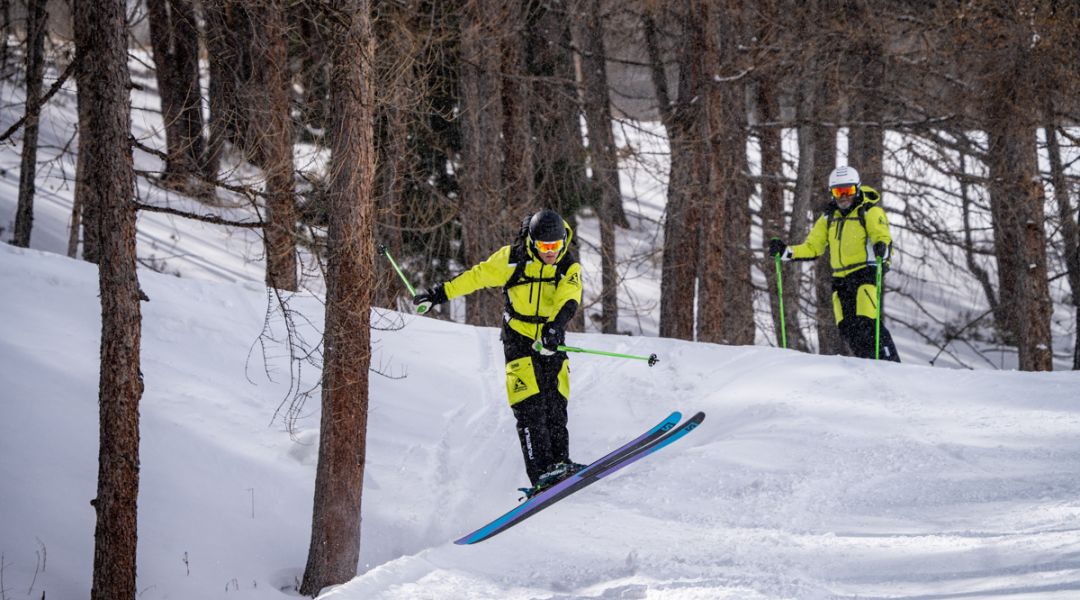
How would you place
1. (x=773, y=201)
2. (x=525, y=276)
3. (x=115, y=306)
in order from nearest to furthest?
(x=115, y=306) → (x=525, y=276) → (x=773, y=201)

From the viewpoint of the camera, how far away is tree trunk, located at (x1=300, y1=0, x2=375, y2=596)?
6777 mm

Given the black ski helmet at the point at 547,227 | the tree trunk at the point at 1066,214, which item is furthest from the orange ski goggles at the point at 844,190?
the tree trunk at the point at 1066,214

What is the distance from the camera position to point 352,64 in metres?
6.76

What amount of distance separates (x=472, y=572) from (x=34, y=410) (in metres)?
4.43

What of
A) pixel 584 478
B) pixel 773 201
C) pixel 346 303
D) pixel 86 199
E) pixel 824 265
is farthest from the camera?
pixel 773 201

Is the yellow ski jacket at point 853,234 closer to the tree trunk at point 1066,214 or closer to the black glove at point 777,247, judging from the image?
the black glove at point 777,247

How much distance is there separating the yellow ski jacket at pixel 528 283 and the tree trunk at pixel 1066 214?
884 cm

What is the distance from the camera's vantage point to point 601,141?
16781 mm

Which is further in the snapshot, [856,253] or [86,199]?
[86,199]

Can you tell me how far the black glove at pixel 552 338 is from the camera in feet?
22.9

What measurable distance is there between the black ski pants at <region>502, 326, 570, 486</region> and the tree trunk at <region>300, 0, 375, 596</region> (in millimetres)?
1137

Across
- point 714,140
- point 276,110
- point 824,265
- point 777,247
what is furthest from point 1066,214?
point 276,110

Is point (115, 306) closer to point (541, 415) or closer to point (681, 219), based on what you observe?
point (541, 415)

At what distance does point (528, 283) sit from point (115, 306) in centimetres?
285
